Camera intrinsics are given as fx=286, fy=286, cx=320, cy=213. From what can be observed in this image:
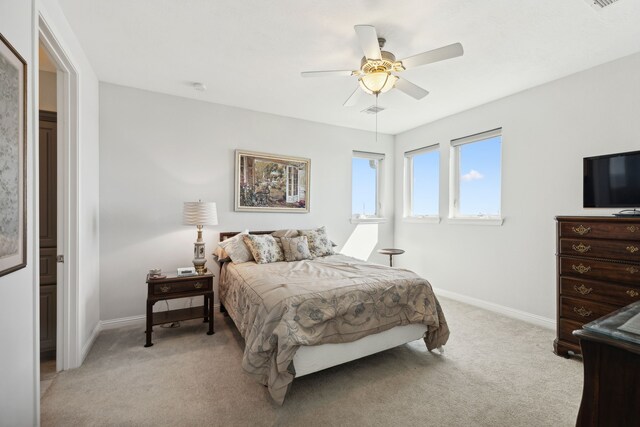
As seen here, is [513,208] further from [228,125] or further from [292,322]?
[228,125]

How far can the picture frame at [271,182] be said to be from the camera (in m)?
3.83

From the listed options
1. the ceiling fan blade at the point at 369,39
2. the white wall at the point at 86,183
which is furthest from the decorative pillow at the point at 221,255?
the ceiling fan blade at the point at 369,39

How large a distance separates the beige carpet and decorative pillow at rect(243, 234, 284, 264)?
34.2 inches

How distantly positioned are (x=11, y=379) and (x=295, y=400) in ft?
4.84

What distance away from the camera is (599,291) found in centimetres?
231

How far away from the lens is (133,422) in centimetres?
171

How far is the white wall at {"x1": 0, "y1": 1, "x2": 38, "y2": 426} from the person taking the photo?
4.10 ft

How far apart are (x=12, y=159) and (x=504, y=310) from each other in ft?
14.9

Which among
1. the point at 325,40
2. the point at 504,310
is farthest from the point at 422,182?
the point at 325,40

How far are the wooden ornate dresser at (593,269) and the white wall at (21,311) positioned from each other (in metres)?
3.72

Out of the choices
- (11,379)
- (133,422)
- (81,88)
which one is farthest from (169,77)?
(133,422)

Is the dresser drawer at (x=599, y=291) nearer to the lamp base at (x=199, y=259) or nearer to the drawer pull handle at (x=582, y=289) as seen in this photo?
the drawer pull handle at (x=582, y=289)

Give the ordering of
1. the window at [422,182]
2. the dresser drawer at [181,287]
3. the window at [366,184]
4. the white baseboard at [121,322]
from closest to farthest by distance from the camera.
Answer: the dresser drawer at [181,287]
the white baseboard at [121,322]
the window at [422,182]
the window at [366,184]

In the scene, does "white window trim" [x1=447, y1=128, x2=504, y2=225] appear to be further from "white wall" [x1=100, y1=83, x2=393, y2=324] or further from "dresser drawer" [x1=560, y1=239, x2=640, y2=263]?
"white wall" [x1=100, y1=83, x2=393, y2=324]
